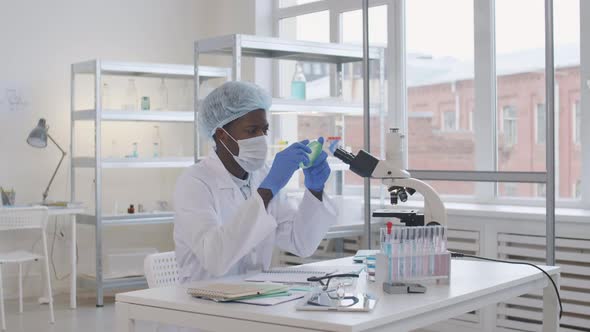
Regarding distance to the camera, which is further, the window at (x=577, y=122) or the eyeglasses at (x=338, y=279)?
the window at (x=577, y=122)

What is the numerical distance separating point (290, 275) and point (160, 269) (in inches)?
21.2

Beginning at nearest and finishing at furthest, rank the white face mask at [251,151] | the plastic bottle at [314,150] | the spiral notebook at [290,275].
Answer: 1. the spiral notebook at [290,275]
2. the plastic bottle at [314,150]
3. the white face mask at [251,151]

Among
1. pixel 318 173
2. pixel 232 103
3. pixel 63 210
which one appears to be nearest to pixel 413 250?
pixel 318 173

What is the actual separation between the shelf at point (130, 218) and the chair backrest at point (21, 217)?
0.57 meters

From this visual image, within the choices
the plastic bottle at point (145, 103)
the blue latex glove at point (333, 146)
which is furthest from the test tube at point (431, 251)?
the plastic bottle at point (145, 103)

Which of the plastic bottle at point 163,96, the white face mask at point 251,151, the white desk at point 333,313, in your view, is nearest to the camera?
the white desk at point 333,313

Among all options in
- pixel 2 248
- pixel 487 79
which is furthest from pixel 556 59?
pixel 2 248

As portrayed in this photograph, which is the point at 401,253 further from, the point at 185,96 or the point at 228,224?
the point at 185,96

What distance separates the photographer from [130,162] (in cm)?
553

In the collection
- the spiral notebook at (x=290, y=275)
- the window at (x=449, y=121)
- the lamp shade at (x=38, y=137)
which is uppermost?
the window at (x=449, y=121)

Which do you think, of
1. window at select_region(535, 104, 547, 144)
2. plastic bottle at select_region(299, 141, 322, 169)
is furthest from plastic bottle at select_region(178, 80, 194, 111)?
plastic bottle at select_region(299, 141, 322, 169)

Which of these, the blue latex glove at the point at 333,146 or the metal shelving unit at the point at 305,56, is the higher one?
the metal shelving unit at the point at 305,56

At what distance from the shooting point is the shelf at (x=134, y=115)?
546 centimetres

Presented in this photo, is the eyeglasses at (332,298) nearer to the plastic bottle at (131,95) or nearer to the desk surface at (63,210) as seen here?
the desk surface at (63,210)
